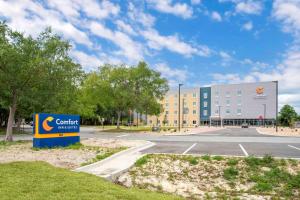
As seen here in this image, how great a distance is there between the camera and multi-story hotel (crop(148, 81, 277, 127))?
93250 mm

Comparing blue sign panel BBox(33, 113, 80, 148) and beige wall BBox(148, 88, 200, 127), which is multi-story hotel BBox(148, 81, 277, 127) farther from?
blue sign panel BBox(33, 113, 80, 148)

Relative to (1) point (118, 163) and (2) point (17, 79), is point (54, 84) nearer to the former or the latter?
(2) point (17, 79)

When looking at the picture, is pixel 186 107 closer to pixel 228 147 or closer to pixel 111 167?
pixel 228 147

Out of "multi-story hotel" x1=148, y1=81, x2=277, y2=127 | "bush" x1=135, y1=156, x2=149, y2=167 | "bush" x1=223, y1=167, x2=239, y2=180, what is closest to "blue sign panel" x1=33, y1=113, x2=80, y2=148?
"bush" x1=135, y1=156, x2=149, y2=167

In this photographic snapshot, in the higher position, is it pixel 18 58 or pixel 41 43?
pixel 41 43

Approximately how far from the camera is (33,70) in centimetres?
1905

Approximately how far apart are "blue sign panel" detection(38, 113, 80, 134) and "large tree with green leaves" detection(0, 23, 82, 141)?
Result: 12.7ft

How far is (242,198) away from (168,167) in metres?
3.29

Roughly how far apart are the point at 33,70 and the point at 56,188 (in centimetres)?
1421

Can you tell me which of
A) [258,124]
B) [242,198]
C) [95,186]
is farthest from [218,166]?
[258,124]

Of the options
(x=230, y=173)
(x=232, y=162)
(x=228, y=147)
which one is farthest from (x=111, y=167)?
(x=228, y=147)

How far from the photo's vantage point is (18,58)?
18469 millimetres

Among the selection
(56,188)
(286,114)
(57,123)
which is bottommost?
(56,188)

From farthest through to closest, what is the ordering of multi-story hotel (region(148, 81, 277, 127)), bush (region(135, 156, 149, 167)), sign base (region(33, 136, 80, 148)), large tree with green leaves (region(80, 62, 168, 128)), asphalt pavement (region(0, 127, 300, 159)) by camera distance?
multi-story hotel (region(148, 81, 277, 127)) < large tree with green leaves (region(80, 62, 168, 128)) < sign base (region(33, 136, 80, 148)) < asphalt pavement (region(0, 127, 300, 159)) < bush (region(135, 156, 149, 167))
